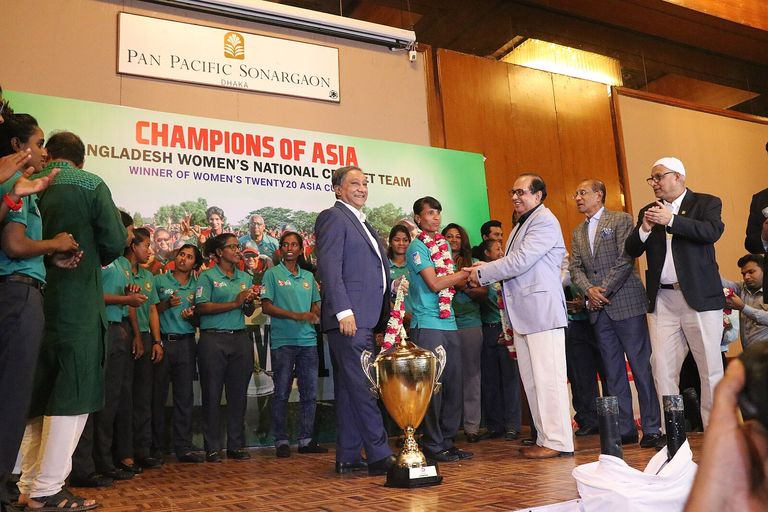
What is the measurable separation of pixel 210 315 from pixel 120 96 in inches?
77.7

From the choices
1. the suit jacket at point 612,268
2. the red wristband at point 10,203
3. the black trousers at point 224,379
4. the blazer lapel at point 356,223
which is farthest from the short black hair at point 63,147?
the suit jacket at point 612,268

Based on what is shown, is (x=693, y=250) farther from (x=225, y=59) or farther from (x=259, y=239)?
(x=225, y=59)

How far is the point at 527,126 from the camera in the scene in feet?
24.2

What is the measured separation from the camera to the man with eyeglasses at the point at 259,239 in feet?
17.9

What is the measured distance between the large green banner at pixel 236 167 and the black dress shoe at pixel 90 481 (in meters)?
2.16

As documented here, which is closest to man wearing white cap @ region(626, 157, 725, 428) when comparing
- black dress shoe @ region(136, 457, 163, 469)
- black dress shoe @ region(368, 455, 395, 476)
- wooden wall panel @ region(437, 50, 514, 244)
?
black dress shoe @ region(368, 455, 395, 476)

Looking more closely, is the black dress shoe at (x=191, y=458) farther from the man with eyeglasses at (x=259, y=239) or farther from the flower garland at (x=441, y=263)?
the flower garland at (x=441, y=263)

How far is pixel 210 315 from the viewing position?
4836mm

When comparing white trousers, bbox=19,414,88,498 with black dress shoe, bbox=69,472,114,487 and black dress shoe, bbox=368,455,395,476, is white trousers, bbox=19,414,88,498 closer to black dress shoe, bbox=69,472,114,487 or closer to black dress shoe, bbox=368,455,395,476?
black dress shoe, bbox=69,472,114,487

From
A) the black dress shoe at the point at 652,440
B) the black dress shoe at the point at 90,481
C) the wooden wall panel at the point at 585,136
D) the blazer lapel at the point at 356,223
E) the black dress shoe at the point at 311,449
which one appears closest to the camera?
the black dress shoe at the point at 90,481

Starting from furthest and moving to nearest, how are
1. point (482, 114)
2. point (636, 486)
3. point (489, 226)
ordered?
1. point (482, 114)
2. point (489, 226)
3. point (636, 486)

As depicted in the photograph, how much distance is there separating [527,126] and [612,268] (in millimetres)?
3288

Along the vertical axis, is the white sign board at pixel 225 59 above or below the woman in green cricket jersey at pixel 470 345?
above

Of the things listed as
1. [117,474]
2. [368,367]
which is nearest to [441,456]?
[368,367]
